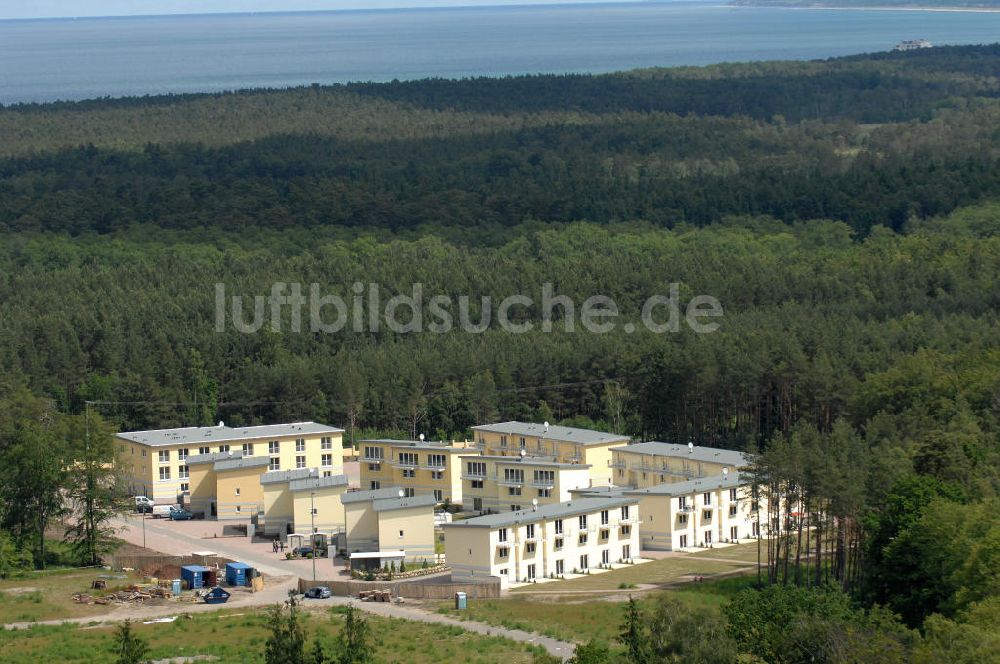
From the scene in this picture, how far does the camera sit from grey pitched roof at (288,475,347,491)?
4819 centimetres

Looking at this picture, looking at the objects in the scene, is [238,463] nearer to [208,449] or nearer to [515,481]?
[208,449]

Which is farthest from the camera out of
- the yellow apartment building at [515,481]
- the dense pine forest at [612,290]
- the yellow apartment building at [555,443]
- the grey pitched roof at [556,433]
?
the grey pitched roof at [556,433]

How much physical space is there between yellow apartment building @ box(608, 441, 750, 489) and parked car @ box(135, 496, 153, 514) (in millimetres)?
13040

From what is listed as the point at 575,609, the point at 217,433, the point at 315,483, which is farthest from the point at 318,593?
the point at 217,433

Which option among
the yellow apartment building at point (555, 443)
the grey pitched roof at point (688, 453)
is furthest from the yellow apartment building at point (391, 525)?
the grey pitched roof at point (688, 453)

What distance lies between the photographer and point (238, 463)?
5197 cm

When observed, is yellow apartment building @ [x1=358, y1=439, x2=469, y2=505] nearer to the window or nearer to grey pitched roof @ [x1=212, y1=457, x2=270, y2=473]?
the window

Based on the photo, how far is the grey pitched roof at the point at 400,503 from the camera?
45.7m

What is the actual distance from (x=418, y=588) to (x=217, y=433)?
15781 mm

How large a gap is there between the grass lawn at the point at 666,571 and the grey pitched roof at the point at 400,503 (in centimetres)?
419

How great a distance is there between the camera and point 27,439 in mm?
48562

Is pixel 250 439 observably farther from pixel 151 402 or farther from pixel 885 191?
pixel 885 191

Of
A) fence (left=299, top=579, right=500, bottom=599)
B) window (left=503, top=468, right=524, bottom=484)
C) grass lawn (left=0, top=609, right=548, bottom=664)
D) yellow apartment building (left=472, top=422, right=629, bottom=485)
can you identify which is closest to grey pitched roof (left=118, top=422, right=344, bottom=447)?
yellow apartment building (left=472, top=422, right=629, bottom=485)

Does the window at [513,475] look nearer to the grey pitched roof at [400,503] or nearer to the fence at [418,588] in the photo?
the grey pitched roof at [400,503]
